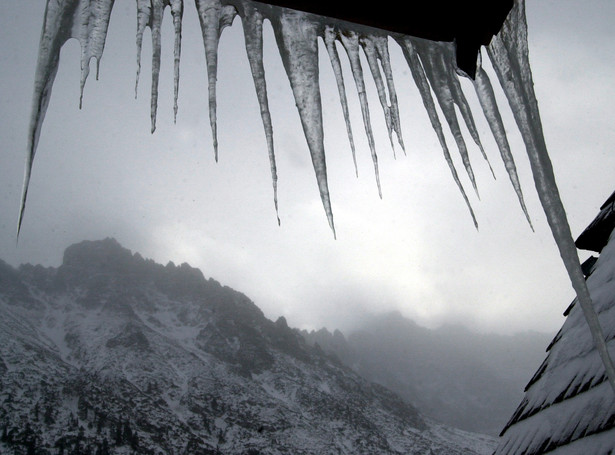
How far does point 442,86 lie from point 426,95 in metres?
0.06

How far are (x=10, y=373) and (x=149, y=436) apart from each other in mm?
21048

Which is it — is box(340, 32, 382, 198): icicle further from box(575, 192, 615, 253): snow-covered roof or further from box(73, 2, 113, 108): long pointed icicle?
box(575, 192, 615, 253): snow-covered roof

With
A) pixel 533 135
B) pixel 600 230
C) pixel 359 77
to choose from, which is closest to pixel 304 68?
pixel 359 77

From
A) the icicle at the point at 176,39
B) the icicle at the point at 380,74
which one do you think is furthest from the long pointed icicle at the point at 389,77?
the icicle at the point at 176,39

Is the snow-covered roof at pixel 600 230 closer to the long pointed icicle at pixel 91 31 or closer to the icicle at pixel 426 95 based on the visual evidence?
the icicle at pixel 426 95

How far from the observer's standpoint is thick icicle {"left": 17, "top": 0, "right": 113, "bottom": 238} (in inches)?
41.8

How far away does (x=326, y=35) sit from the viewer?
1.31 metres

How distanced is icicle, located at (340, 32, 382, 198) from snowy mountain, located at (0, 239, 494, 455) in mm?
54344

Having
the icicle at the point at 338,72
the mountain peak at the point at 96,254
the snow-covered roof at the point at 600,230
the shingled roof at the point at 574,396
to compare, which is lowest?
the mountain peak at the point at 96,254

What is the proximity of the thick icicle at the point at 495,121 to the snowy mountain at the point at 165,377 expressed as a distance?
54724 millimetres

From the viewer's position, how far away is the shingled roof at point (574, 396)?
4.50 ft

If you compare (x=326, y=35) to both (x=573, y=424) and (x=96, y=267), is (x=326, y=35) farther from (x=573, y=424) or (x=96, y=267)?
(x=96, y=267)

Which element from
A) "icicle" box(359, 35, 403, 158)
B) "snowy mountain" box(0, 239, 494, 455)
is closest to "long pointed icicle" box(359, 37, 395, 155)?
"icicle" box(359, 35, 403, 158)

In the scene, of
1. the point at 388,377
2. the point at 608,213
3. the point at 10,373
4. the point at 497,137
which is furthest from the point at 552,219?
the point at 388,377
